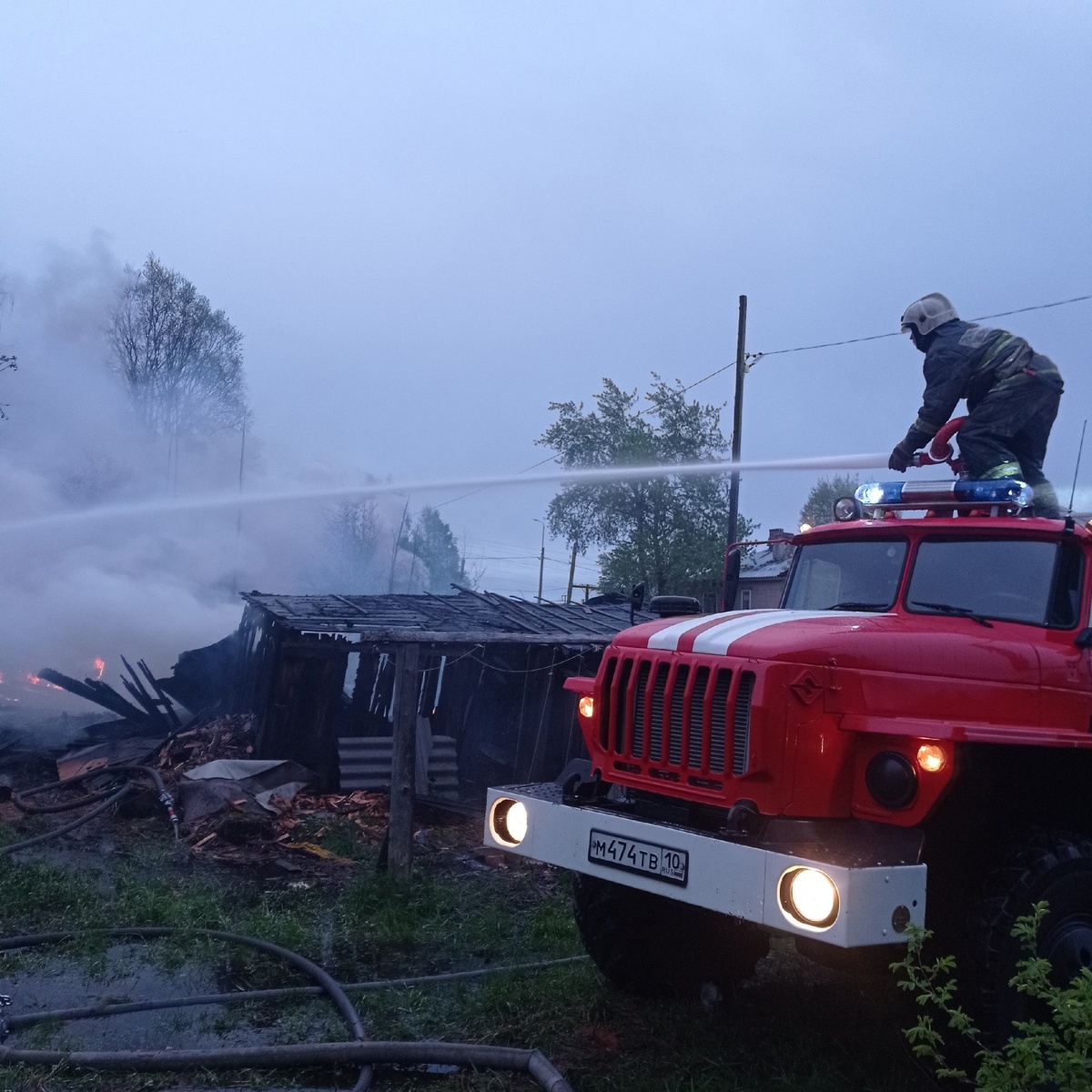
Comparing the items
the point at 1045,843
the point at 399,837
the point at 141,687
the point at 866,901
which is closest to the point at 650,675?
the point at 866,901

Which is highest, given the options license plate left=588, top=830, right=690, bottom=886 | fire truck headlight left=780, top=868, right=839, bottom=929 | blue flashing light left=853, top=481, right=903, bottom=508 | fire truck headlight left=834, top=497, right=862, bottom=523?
blue flashing light left=853, top=481, right=903, bottom=508

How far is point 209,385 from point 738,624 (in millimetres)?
35882

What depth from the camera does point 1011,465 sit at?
19.7 ft

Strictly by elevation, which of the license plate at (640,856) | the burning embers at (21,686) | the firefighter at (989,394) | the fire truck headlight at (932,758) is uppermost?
the firefighter at (989,394)

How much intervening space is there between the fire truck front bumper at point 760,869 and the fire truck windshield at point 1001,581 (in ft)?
4.70

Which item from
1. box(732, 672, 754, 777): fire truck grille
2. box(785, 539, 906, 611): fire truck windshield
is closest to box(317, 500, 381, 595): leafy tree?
box(785, 539, 906, 611): fire truck windshield

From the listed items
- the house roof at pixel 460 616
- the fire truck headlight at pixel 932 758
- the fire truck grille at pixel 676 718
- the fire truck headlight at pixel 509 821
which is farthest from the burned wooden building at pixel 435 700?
the fire truck headlight at pixel 932 758

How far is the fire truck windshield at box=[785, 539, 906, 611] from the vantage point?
5.48 meters

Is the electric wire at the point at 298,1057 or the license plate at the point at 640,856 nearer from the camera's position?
the license plate at the point at 640,856

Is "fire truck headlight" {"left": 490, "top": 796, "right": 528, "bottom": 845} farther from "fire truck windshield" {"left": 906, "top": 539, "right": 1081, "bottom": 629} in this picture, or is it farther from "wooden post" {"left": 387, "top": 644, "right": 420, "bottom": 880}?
"wooden post" {"left": 387, "top": 644, "right": 420, "bottom": 880}

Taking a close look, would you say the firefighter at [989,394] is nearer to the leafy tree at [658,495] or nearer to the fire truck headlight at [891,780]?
the fire truck headlight at [891,780]

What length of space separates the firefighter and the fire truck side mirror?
1256 millimetres

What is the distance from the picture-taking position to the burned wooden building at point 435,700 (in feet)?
43.5

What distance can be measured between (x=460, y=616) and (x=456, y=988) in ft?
28.4
